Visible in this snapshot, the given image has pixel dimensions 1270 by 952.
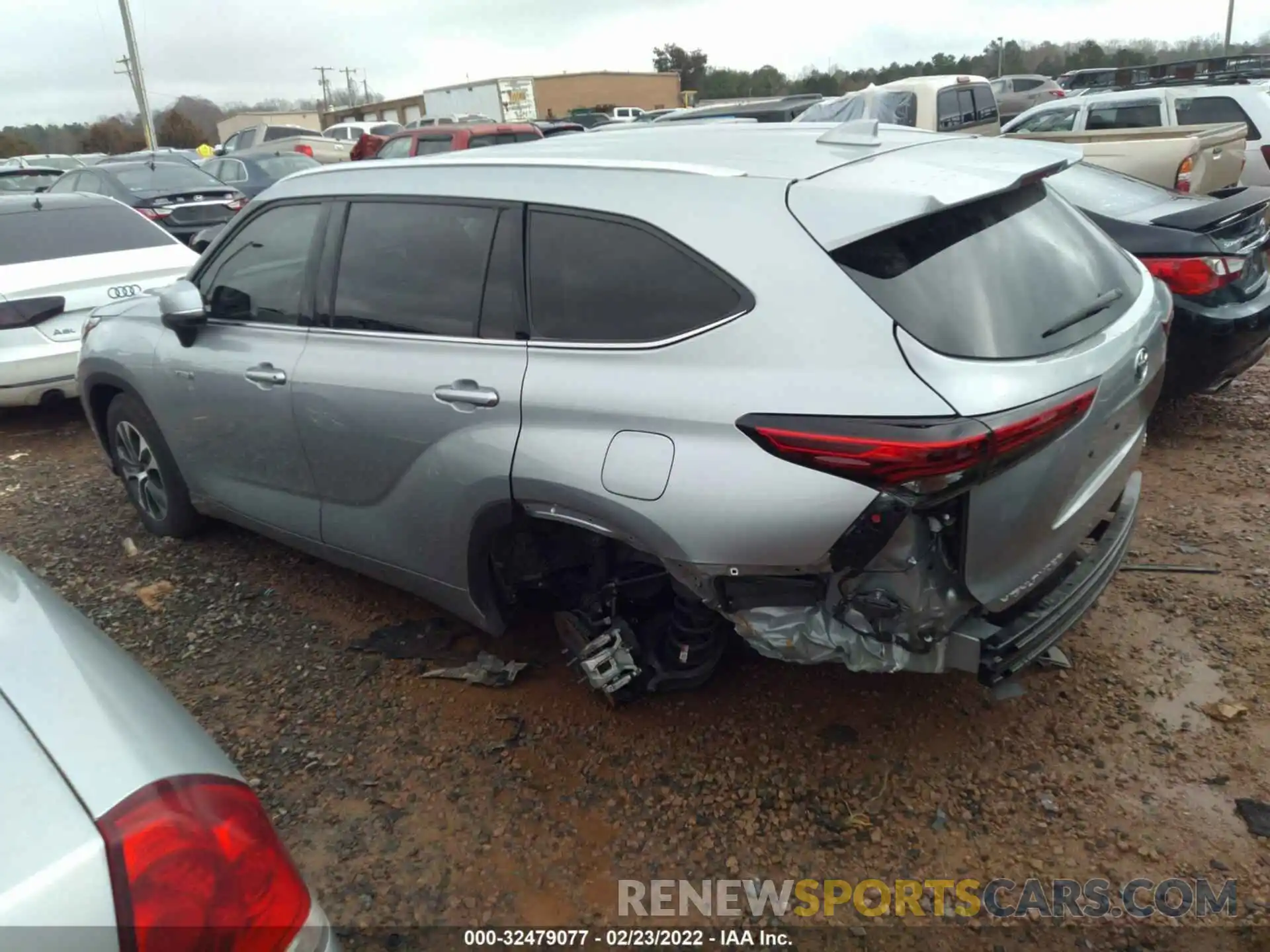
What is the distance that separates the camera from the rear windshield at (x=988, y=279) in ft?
7.35

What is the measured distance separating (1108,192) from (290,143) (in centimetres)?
2216

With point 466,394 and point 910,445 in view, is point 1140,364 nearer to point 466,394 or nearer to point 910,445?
point 910,445

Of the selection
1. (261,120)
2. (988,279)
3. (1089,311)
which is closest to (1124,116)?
(1089,311)

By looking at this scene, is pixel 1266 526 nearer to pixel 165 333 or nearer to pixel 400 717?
pixel 400 717

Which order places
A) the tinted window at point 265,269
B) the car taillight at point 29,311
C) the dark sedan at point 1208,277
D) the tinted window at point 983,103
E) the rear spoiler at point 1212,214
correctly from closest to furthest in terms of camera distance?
the tinted window at point 265,269 → the dark sedan at point 1208,277 → the rear spoiler at point 1212,214 → the car taillight at point 29,311 → the tinted window at point 983,103

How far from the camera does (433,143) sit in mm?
13383

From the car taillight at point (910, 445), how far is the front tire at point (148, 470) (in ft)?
10.4

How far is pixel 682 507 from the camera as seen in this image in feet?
7.53

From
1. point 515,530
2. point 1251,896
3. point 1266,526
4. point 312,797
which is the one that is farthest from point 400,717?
point 1266,526

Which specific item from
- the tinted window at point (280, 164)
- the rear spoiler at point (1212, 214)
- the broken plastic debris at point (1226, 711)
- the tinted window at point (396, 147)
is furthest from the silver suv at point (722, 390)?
the tinted window at point (280, 164)

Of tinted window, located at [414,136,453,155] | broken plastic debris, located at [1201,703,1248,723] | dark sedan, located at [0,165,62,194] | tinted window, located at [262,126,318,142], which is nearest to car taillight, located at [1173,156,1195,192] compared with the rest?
broken plastic debris, located at [1201,703,1248,723]

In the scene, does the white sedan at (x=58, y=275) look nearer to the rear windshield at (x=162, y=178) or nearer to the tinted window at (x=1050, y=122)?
the rear windshield at (x=162, y=178)

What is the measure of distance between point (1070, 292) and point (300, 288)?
2.61 meters

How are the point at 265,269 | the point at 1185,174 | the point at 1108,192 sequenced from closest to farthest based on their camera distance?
the point at 265,269 < the point at 1108,192 < the point at 1185,174
